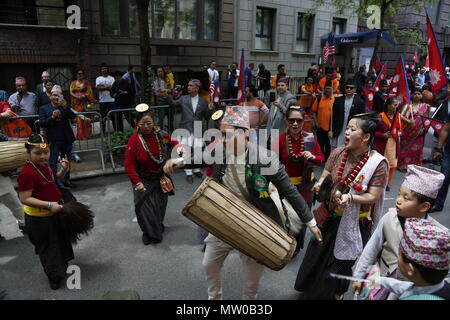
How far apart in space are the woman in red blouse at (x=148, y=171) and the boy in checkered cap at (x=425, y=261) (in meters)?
3.13

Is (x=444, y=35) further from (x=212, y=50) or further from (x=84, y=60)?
(x=84, y=60)

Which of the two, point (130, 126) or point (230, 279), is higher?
point (130, 126)

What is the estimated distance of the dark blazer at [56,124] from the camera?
18.9ft

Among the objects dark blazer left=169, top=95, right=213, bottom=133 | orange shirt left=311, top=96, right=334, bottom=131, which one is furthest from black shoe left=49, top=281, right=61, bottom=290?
orange shirt left=311, top=96, right=334, bottom=131

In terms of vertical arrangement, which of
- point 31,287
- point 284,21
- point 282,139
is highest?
point 284,21

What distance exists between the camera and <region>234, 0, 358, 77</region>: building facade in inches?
636

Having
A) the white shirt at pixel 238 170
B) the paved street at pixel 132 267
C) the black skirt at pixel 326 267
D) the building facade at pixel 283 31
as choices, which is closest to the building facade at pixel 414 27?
the building facade at pixel 283 31

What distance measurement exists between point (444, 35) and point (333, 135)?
2343 cm

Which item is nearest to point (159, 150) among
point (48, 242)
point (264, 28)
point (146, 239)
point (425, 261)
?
point (146, 239)

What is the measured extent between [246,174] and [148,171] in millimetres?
2072

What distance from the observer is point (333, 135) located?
706 centimetres

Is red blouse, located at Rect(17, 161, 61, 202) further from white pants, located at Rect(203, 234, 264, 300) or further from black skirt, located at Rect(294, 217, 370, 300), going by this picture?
black skirt, located at Rect(294, 217, 370, 300)
